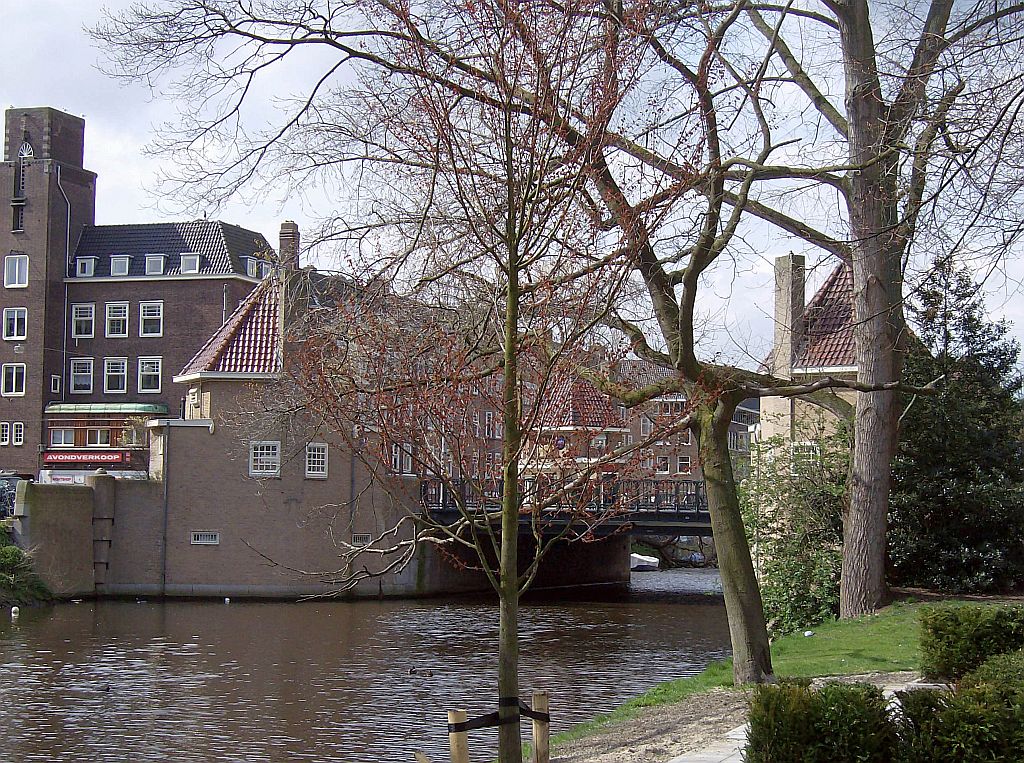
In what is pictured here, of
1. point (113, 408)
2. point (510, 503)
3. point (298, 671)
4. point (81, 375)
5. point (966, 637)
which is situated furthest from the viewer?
point (81, 375)

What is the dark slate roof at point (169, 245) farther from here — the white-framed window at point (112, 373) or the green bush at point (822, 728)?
the green bush at point (822, 728)

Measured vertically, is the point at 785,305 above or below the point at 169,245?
below

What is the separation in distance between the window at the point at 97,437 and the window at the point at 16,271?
7.83 meters

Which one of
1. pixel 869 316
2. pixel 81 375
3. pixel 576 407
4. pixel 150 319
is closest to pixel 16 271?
pixel 81 375

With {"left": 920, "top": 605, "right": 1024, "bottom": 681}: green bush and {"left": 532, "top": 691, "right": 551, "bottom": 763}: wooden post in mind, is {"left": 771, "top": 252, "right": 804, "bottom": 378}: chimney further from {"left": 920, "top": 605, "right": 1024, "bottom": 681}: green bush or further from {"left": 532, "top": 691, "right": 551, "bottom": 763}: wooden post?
{"left": 532, "top": 691, "right": 551, "bottom": 763}: wooden post

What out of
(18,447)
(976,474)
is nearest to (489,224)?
(976,474)

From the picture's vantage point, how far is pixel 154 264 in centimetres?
5509

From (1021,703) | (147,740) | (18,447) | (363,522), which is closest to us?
(1021,703)

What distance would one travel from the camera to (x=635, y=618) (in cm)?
3012

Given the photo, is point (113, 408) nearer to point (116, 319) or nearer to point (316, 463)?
point (116, 319)

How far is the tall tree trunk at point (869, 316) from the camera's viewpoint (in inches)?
549

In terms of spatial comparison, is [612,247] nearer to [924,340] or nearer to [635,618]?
[924,340]

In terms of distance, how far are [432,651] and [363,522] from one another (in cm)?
1222

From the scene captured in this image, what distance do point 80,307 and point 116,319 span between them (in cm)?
194
